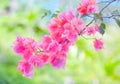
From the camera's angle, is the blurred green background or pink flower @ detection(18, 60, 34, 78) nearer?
pink flower @ detection(18, 60, 34, 78)

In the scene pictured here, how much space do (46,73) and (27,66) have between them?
189cm

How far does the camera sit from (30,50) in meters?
0.83

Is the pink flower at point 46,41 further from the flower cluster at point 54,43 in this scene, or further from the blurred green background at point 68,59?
the blurred green background at point 68,59

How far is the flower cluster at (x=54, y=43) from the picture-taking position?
81cm

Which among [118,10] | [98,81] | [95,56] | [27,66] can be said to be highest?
[95,56]

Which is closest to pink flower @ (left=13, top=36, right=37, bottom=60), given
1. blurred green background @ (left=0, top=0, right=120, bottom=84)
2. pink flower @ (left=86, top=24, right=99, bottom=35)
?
pink flower @ (left=86, top=24, right=99, bottom=35)

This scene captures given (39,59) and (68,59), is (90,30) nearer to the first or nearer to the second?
(39,59)

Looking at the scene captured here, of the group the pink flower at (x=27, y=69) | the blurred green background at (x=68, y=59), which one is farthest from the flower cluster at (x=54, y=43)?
the blurred green background at (x=68, y=59)

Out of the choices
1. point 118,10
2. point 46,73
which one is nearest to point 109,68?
point 46,73

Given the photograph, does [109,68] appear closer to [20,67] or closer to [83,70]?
[83,70]

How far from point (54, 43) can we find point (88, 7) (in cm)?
10

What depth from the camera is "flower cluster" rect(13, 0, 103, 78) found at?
31.8 inches

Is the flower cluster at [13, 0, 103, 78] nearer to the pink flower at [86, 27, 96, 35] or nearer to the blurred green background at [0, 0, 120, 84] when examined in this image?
the pink flower at [86, 27, 96, 35]

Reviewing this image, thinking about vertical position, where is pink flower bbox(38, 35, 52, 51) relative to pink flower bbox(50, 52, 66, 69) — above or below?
above
